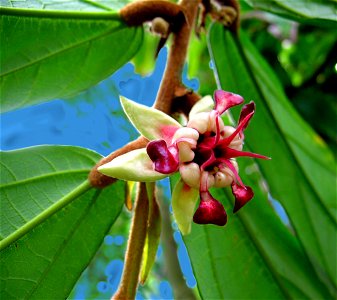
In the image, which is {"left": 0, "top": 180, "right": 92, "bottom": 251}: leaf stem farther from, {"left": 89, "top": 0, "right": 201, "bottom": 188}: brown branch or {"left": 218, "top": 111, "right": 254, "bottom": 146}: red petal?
{"left": 218, "top": 111, "right": 254, "bottom": 146}: red petal

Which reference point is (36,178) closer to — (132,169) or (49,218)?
(49,218)

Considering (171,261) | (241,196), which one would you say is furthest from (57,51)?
(171,261)

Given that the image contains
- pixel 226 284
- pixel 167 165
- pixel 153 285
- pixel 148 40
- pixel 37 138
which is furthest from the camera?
pixel 148 40

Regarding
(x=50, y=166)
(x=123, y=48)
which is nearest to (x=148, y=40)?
(x=123, y=48)

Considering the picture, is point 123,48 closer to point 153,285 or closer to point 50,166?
point 50,166

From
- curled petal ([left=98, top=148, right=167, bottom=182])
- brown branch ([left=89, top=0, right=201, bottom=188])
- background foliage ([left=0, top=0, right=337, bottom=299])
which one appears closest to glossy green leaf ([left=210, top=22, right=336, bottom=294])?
background foliage ([left=0, top=0, right=337, bottom=299])

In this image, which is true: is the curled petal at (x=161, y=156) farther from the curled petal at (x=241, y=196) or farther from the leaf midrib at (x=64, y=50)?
the leaf midrib at (x=64, y=50)
